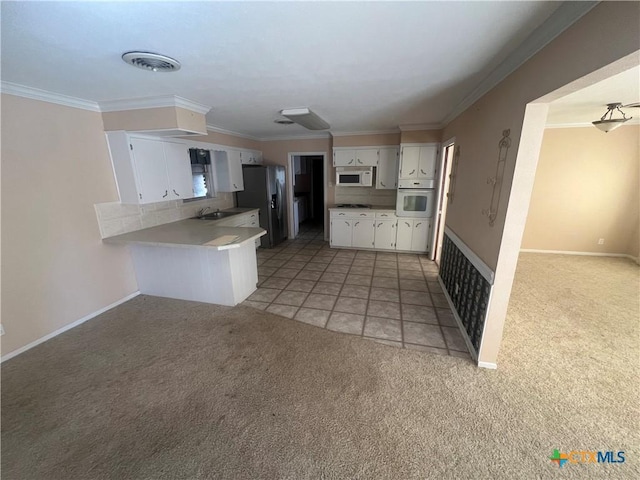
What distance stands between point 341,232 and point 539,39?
4.04 meters


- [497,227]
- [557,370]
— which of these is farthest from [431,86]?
[557,370]

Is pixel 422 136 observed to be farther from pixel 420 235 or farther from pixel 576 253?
pixel 576 253

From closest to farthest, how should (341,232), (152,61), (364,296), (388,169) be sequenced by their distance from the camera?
1. (152,61)
2. (364,296)
3. (388,169)
4. (341,232)

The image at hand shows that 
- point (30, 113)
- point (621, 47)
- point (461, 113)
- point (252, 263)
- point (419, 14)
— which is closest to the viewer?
point (621, 47)

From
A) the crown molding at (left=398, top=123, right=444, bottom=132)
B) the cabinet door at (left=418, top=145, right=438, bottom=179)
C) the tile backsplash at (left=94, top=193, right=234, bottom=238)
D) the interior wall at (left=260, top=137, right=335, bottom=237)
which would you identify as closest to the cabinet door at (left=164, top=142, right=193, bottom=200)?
the tile backsplash at (left=94, top=193, right=234, bottom=238)

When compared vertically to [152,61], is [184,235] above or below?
below

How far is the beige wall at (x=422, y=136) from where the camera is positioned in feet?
14.4

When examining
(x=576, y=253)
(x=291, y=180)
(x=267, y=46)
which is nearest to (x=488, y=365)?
(x=267, y=46)

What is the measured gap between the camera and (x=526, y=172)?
170 centimetres

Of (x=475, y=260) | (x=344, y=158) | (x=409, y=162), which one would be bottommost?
(x=475, y=260)

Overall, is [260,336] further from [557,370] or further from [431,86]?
[431,86]

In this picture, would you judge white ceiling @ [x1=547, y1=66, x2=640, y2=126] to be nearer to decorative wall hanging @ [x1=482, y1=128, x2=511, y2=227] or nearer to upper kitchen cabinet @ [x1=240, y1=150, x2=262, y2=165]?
decorative wall hanging @ [x1=482, y1=128, x2=511, y2=227]

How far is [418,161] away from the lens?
456 centimetres

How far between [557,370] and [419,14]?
2.76 meters
